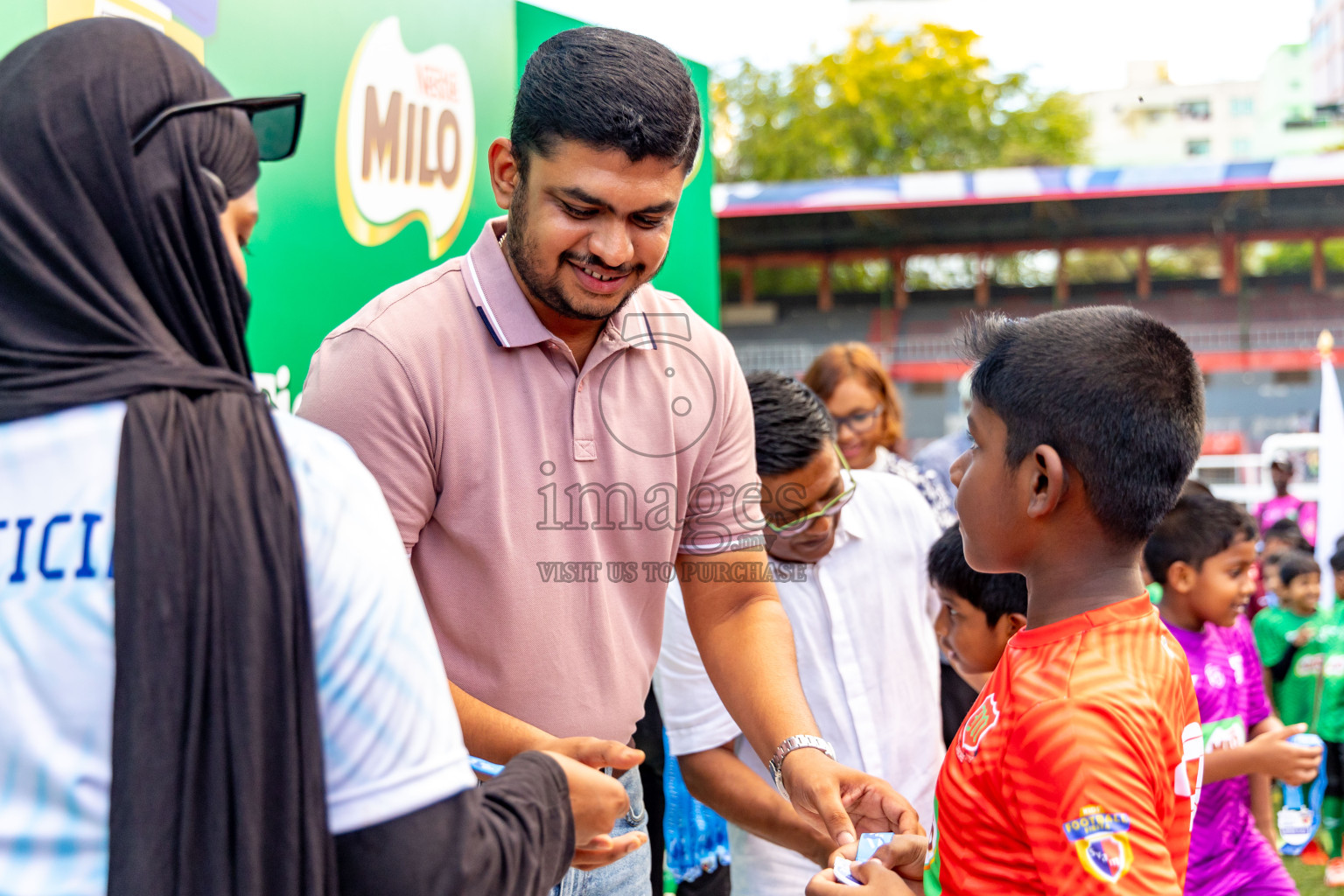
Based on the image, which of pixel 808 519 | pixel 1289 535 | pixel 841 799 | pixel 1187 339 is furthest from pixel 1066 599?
pixel 1187 339

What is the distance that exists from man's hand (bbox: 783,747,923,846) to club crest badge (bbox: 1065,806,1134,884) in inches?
20.4

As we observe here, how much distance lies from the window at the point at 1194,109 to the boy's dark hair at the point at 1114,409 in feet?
206

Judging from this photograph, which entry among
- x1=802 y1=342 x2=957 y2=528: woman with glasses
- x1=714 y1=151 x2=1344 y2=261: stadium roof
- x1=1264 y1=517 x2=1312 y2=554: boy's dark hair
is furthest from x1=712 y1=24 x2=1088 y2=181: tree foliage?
x1=802 y1=342 x2=957 y2=528: woman with glasses

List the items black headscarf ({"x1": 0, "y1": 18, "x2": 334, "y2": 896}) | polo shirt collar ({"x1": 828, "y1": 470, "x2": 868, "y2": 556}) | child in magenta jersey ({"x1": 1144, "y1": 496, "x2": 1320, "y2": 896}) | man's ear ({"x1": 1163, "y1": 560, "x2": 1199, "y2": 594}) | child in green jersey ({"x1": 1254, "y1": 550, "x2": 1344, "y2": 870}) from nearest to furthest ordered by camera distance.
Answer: black headscarf ({"x1": 0, "y1": 18, "x2": 334, "y2": 896})
polo shirt collar ({"x1": 828, "y1": 470, "x2": 868, "y2": 556})
child in magenta jersey ({"x1": 1144, "y1": 496, "x2": 1320, "y2": 896})
man's ear ({"x1": 1163, "y1": 560, "x2": 1199, "y2": 594})
child in green jersey ({"x1": 1254, "y1": 550, "x2": 1344, "y2": 870})

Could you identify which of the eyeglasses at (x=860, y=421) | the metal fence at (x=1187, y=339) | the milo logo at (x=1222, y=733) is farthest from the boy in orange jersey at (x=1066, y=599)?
the metal fence at (x=1187, y=339)

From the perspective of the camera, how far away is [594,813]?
4.25 feet

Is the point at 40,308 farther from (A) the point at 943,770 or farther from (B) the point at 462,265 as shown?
(A) the point at 943,770

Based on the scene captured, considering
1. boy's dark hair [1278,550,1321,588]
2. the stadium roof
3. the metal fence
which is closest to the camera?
boy's dark hair [1278,550,1321,588]

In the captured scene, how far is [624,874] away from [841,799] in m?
0.46

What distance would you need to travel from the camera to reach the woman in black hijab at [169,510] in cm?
98

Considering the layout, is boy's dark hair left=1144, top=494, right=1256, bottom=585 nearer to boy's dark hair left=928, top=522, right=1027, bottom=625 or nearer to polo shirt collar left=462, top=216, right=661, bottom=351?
boy's dark hair left=928, top=522, right=1027, bottom=625

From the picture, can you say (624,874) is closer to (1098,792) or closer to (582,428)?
(582,428)

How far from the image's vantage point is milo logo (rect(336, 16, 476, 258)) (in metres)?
3.28

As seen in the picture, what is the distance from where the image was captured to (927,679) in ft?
8.47
